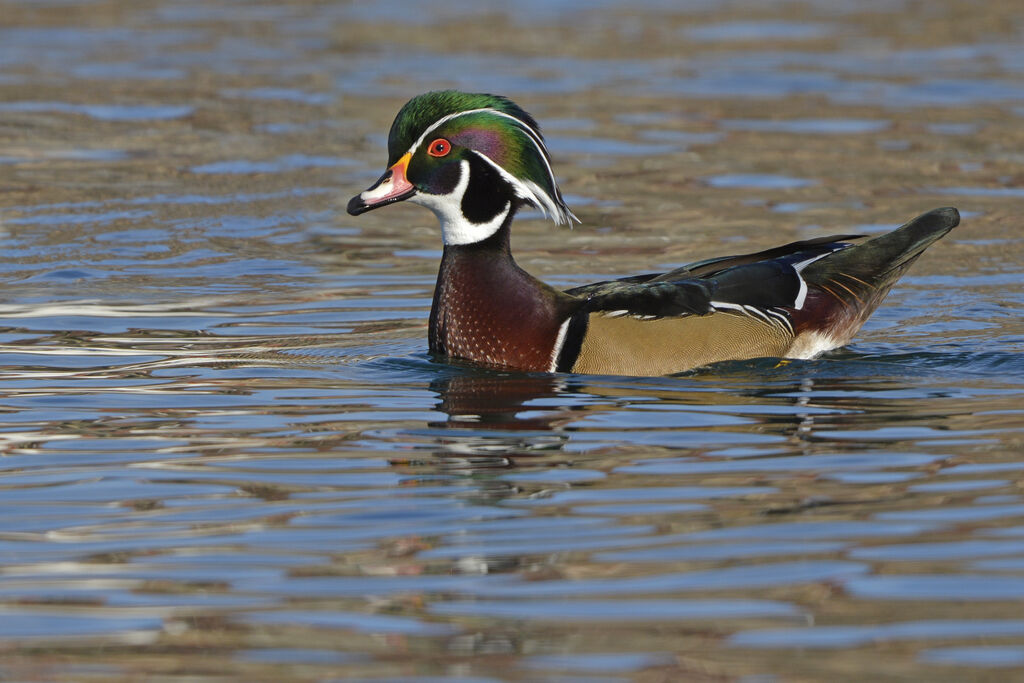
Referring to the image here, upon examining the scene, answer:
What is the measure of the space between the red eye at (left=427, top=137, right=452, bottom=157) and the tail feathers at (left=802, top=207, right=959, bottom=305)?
188 centimetres

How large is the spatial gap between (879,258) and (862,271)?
117 mm

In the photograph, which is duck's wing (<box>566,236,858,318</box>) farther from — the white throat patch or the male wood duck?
the white throat patch

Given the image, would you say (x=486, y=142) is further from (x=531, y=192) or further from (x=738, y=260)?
(x=738, y=260)

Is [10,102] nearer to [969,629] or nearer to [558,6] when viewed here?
[558,6]

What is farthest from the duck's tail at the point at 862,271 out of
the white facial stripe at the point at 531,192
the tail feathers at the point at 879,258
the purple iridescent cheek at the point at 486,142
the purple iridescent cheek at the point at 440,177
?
the purple iridescent cheek at the point at 440,177

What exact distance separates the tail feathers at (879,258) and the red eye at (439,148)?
1.88 m

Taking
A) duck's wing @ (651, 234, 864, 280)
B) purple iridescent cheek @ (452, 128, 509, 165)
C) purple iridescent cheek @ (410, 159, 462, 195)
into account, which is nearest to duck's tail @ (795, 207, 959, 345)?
duck's wing @ (651, 234, 864, 280)

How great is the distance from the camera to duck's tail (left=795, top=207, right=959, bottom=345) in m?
8.62

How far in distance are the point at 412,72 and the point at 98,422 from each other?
11.2m

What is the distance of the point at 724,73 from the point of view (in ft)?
59.0

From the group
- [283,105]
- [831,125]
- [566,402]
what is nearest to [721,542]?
[566,402]

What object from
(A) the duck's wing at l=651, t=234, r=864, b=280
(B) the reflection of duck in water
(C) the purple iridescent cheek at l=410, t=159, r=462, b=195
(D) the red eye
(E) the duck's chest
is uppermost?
(D) the red eye

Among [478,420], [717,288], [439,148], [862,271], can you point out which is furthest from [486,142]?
[862,271]

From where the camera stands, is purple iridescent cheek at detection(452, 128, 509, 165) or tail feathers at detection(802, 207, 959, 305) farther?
tail feathers at detection(802, 207, 959, 305)
